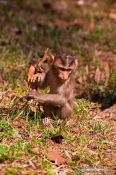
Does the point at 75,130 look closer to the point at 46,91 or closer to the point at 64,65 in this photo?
the point at 46,91

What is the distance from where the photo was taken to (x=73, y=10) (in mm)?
11656

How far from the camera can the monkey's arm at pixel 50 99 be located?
581 centimetres

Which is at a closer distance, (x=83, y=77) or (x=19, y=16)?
(x=83, y=77)

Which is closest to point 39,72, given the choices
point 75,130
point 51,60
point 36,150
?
point 51,60

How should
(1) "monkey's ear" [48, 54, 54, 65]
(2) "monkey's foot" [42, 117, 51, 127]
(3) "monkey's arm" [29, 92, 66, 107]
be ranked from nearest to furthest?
1. (3) "monkey's arm" [29, 92, 66, 107]
2. (2) "monkey's foot" [42, 117, 51, 127]
3. (1) "monkey's ear" [48, 54, 54, 65]

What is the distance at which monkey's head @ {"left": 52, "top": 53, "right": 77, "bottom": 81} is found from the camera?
588 centimetres

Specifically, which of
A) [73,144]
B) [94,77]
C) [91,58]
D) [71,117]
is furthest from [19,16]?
[73,144]

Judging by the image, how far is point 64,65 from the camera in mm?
5891

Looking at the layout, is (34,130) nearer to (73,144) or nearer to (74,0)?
(73,144)

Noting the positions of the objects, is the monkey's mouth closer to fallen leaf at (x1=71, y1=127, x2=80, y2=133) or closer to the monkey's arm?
the monkey's arm

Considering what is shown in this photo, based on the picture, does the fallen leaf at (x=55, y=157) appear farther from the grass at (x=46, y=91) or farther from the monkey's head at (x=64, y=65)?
the monkey's head at (x=64, y=65)

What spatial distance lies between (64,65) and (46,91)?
15.1 inches

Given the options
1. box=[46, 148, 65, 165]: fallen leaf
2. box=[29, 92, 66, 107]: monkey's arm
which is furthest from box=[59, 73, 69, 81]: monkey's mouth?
box=[46, 148, 65, 165]: fallen leaf

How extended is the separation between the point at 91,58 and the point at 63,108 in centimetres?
288
